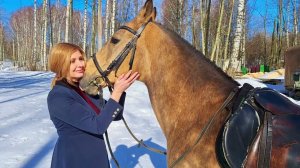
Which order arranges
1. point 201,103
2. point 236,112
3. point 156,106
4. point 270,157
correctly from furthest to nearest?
point 156,106
point 201,103
point 236,112
point 270,157

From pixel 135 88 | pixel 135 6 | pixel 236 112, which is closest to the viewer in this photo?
pixel 236 112

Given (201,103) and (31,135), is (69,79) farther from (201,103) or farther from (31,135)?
(31,135)

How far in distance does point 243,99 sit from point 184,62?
1.93 feet

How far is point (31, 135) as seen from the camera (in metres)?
5.36

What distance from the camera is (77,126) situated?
7.22 ft

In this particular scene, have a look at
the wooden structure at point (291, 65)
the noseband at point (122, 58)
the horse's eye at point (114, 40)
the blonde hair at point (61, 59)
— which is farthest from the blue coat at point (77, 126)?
the wooden structure at point (291, 65)

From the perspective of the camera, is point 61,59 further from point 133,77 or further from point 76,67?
point 133,77

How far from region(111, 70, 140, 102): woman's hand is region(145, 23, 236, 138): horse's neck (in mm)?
164

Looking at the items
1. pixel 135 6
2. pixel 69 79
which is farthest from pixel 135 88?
pixel 135 6

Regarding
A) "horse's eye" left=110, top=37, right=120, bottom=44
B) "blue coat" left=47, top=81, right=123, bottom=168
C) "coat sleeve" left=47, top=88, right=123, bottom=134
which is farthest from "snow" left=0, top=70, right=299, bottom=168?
"horse's eye" left=110, top=37, right=120, bottom=44

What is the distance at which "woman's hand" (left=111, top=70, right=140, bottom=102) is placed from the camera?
7.52 feet

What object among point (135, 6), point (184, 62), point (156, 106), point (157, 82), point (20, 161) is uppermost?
point (135, 6)

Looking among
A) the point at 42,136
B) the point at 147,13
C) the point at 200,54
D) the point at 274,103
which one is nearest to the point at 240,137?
the point at 274,103

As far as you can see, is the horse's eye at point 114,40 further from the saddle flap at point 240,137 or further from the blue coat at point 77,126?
the saddle flap at point 240,137
